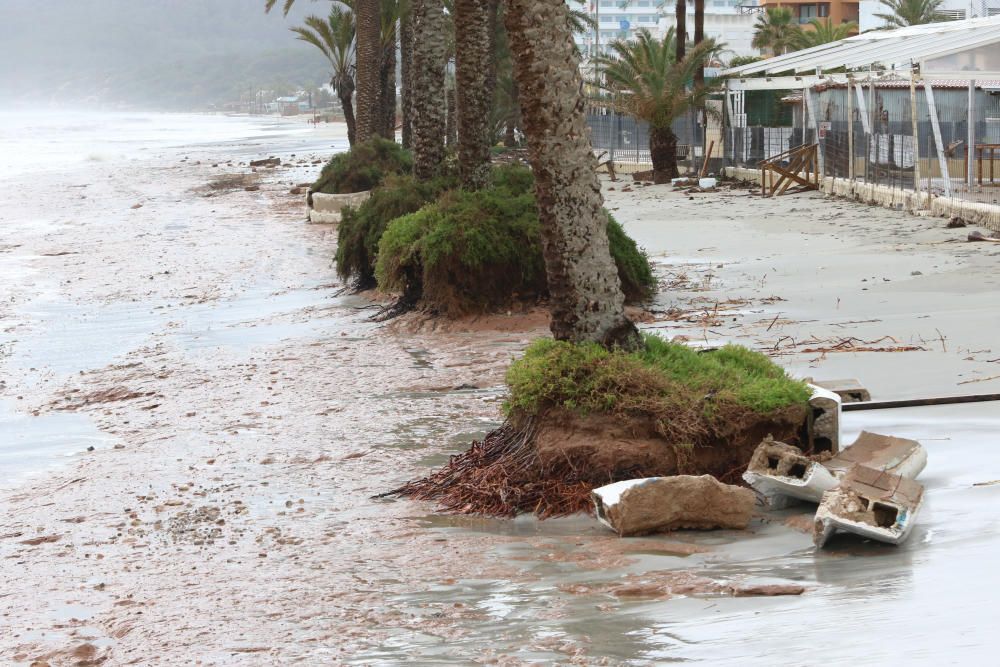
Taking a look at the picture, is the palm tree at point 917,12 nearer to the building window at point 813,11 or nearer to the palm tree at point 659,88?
the building window at point 813,11

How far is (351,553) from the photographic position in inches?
257

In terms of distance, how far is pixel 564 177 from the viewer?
744cm

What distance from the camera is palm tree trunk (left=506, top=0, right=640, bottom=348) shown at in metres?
7.41

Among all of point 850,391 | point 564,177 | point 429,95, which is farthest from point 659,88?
point 564,177

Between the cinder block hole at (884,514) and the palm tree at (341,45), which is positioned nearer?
the cinder block hole at (884,514)

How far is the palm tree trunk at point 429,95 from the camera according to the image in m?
16.8

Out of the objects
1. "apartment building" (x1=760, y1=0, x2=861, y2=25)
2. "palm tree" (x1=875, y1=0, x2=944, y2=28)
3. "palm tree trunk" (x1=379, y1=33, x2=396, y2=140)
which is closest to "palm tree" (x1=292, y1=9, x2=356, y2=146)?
"palm tree trunk" (x1=379, y1=33, x2=396, y2=140)

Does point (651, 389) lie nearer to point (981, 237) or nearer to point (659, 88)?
point (981, 237)

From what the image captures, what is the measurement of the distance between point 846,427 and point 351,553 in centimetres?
292

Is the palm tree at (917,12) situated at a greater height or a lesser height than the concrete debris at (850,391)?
greater

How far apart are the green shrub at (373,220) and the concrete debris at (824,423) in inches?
354

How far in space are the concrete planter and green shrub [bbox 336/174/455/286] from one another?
853 cm

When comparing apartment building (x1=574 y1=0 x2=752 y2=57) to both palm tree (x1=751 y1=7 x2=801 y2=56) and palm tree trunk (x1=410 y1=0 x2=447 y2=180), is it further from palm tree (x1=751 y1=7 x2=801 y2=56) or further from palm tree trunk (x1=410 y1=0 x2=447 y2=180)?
palm tree trunk (x1=410 y1=0 x2=447 y2=180)

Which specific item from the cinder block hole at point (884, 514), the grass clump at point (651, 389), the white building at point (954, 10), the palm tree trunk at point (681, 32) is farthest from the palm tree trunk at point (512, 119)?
the cinder block hole at point (884, 514)
